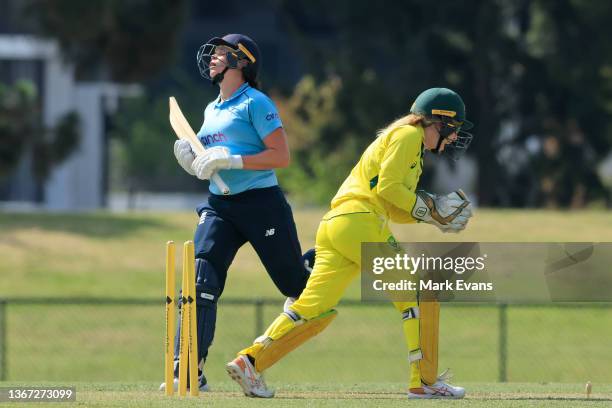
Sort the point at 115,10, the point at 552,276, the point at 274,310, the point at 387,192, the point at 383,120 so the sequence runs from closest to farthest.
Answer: the point at 387,192
the point at 552,276
the point at 274,310
the point at 115,10
the point at 383,120

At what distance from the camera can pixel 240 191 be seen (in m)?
8.96

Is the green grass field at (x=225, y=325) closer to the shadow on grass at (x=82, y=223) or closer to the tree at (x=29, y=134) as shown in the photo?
the shadow on grass at (x=82, y=223)

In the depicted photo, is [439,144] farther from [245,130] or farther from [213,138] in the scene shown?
[213,138]

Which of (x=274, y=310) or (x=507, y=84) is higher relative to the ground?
(x=507, y=84)

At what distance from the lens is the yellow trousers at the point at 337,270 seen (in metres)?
8.61

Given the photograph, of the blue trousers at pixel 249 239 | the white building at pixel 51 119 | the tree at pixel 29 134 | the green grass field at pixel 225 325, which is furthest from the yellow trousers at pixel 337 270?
the white building at pixel 51 119

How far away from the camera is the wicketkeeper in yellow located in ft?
28.1

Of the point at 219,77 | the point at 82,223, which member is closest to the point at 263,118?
the point at 219,77

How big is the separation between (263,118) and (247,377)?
59.1 inches

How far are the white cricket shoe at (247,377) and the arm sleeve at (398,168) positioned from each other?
122cm

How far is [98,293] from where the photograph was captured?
70.5 feet

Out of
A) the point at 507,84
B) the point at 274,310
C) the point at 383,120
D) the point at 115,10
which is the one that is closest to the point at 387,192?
the point at 274,310

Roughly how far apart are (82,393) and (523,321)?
12.1m

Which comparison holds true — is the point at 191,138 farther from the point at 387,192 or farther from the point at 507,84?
the point at 507,84
